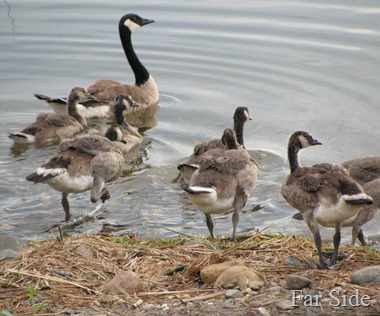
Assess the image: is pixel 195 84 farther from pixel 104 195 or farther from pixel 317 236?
pixel 317 236

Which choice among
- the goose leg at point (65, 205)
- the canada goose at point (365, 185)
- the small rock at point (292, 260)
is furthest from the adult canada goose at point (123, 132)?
the small rock at point (292, 260)

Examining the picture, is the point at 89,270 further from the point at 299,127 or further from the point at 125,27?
the point at 125,27

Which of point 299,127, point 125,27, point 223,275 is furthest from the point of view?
point 125,27

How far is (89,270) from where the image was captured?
7625 millimetres

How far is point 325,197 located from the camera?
8.05 metres

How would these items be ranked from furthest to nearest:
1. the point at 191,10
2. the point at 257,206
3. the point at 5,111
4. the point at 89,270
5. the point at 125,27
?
the point at 191,10 → the point at 125,27 → the point at 5,111 → the point at 257,206 → the point at 89,270

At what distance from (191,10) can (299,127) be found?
Result: 857 cm

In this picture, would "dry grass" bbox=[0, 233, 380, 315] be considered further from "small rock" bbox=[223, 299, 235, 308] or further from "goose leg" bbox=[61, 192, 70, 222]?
"goose leg" bbox=[61, 192, 70, 222]

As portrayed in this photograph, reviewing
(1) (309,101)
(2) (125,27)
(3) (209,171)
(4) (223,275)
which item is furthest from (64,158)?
(2) (125,27)

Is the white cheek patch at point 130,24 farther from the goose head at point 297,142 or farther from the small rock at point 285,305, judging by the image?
the small rock at point 285,305

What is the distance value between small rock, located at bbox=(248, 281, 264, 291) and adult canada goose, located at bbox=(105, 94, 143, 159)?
6.65 meters

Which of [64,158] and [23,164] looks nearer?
[64,158]

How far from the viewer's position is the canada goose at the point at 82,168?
11.0m

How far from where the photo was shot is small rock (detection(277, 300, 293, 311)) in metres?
6.56
